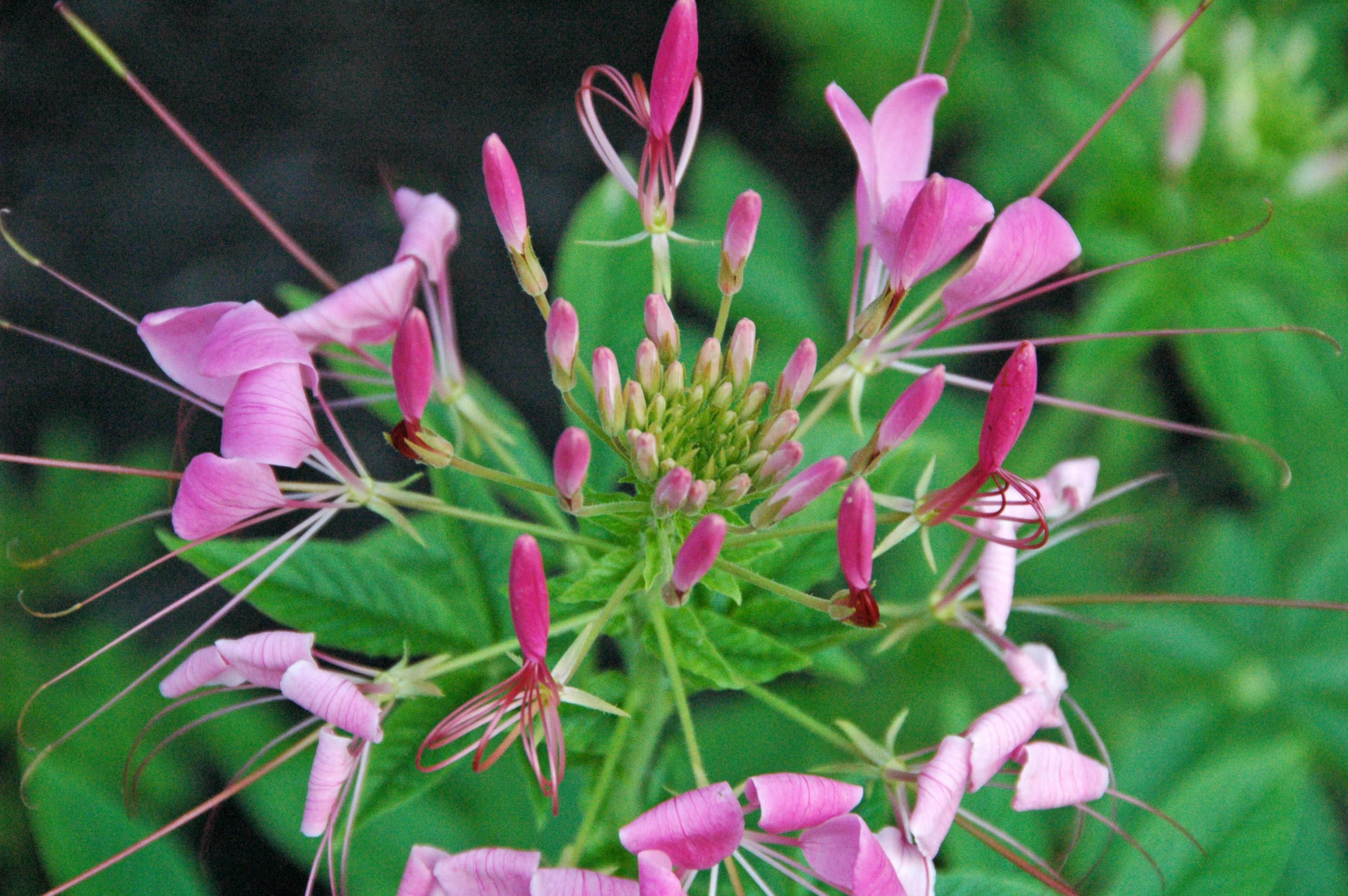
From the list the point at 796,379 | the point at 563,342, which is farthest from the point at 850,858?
the point at 563,342

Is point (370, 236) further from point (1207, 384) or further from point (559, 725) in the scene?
point (559, 725)

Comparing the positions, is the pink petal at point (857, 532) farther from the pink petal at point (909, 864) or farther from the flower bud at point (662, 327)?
the flower bud at point (662, 327)

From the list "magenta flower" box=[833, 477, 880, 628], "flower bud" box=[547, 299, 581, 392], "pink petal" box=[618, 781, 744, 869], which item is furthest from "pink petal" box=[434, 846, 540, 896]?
"flower bud" box=[547, 299, 581, 392]

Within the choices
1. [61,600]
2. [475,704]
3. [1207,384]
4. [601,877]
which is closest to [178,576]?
[61,600]

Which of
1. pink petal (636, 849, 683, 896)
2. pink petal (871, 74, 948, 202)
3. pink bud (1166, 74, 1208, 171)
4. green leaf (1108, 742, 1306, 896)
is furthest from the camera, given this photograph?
pink bud (1166, 74, 1208, 171)

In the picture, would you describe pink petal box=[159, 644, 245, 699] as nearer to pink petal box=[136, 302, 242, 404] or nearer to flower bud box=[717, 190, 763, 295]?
pink petal box=[136, 302, 242, 404]
